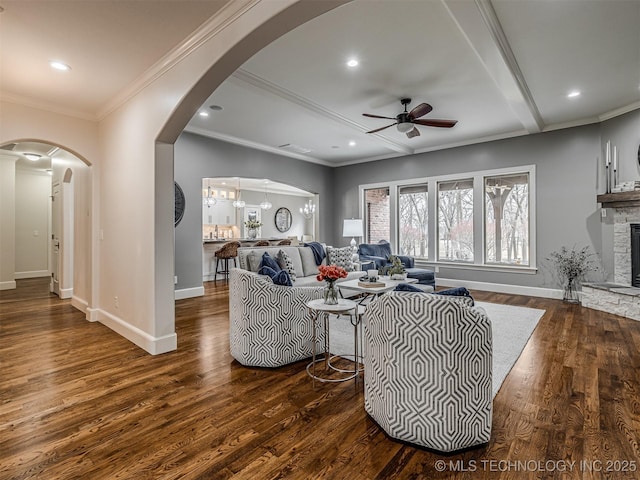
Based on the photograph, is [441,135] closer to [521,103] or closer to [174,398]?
[521,103]

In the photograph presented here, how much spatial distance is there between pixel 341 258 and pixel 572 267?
3.77 meters

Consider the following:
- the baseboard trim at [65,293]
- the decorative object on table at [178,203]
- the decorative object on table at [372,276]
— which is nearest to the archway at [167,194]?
the decorative object on table at [372,276]

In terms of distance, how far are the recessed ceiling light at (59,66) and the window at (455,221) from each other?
6394 millimetres

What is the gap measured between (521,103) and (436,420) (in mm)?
4404

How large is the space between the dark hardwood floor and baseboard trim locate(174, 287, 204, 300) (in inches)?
86.7

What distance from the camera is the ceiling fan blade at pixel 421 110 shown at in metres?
3.84

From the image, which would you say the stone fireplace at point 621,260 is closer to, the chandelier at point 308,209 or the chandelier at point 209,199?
the chandelier at point 308,209

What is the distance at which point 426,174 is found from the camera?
285 inches

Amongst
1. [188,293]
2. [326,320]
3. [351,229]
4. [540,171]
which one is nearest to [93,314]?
[188,293]

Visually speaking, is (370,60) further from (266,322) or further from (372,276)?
(266,322)

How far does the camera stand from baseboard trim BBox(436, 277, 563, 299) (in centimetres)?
575

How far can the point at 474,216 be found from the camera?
6.63m

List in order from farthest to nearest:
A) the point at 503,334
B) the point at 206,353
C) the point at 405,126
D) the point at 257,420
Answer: the point at 405,126
the point at 503,334
the point at 206,353
the point at 257,420

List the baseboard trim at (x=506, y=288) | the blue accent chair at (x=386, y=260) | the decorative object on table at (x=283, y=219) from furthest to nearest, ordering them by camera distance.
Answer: the decorative object on table at (x=283, y=219) < the baseboard trim at (x=506, y=288) < the blue accent chair at (x=386, y=260)
